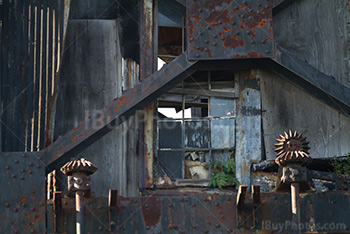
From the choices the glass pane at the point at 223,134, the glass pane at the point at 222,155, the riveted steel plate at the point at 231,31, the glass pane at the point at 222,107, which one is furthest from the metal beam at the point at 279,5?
the glass pane at the point at 222,155

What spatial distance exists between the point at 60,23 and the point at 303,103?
396cm

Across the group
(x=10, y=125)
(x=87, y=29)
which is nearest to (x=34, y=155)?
(x=10, y=125)

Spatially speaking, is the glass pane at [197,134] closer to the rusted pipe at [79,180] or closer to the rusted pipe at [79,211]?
the rusted pipe at [79,180]

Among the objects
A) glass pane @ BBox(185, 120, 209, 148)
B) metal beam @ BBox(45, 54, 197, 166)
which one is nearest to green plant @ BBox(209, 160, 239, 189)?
glass pane @ BBox(185, 120, 209, 148)

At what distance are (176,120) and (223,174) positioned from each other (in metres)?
1.16

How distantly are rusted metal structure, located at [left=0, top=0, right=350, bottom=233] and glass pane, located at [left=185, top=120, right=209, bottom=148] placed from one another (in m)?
0.02

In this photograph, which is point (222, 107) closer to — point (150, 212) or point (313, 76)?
point (313, 76)

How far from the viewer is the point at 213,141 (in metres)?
9.60

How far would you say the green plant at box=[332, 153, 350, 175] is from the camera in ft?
30.0

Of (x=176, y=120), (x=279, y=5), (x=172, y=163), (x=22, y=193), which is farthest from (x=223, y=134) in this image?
(x=22, y=193)

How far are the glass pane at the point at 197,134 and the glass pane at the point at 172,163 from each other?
0.88ft

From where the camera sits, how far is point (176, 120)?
9.71m

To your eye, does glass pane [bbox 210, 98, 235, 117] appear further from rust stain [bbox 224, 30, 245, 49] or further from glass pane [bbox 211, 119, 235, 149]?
rust stain [bbox 224, 30, 245, 49]

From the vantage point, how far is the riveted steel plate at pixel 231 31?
888 centimetres
